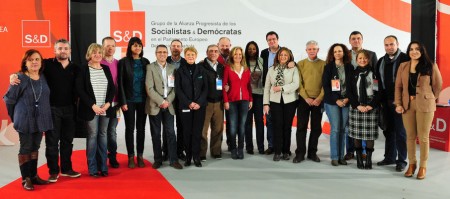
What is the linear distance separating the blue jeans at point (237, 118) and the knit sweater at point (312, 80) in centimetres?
69

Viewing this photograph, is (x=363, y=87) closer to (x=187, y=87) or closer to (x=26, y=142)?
(x=187, y=87)

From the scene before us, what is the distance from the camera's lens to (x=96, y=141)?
3.60 metres

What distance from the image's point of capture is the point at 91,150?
356 centimetres

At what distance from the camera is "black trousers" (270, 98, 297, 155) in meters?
4.23

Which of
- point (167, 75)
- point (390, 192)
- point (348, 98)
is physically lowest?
point (390, 192)

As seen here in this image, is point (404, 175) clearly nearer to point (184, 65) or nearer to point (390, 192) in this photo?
point (390, 192)

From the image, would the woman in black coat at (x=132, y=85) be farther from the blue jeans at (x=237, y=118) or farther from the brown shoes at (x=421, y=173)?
the brown shoes at (x=421, y=173)

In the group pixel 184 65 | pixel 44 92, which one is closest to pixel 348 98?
pixel 184 65

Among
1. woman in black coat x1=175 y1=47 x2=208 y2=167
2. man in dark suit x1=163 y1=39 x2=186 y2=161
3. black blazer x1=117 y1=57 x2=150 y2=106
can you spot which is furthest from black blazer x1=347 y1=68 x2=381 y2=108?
black blazer x1=117 y1=57 x2=150 y2=106

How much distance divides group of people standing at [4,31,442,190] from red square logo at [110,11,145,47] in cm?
177

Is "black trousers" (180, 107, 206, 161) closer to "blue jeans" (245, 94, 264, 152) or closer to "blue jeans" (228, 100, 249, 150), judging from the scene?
"blue jeans" (228, 100, 249, 150)

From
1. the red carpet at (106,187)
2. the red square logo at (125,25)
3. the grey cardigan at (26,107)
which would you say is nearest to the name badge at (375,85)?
the red carpet at (106,187)

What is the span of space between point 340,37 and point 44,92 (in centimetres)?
436

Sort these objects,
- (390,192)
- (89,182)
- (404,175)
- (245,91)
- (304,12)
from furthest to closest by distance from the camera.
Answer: (304,12) < (245,91) < (404,175) < (89,182) < (390,192)
